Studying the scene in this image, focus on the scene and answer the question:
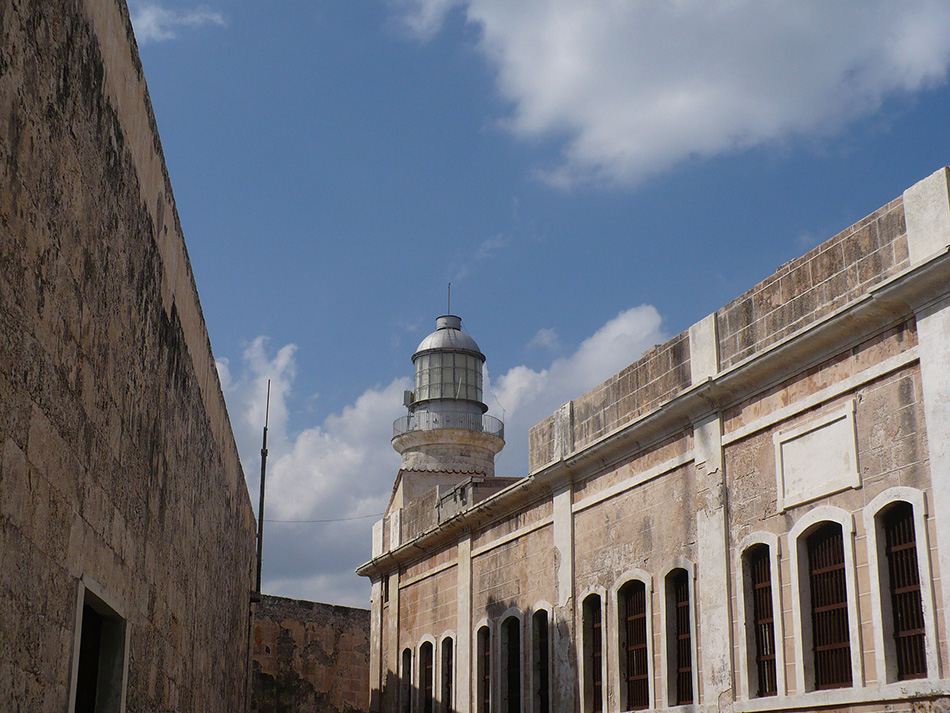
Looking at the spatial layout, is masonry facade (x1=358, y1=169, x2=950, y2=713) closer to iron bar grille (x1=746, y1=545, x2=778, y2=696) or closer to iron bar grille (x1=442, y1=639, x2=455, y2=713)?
iron bar grille (x1=746, y1=545, x2=778, y2=696)

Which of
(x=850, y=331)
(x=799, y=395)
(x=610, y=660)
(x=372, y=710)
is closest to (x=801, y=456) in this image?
(x=799, y=395)

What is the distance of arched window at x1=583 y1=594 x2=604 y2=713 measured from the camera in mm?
13391

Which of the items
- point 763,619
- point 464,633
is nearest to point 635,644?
point 763,619

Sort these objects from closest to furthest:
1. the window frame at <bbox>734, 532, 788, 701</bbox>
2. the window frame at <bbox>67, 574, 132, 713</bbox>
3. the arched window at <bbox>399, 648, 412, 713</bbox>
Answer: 1. the window frame at <bbox>67, 574, 132, 713</bbox>
2. the window frame at <bbox>734, 532, 788, 701</bbox>
3. the arched window at <bbox>399, 648, 412, 713</bbox>

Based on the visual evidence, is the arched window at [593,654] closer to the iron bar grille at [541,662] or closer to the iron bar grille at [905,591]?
the iron bar grille at [541,662]

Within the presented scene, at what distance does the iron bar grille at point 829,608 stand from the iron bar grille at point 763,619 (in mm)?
544

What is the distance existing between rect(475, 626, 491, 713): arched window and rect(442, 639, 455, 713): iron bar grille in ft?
3.83

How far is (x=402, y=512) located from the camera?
2183cm

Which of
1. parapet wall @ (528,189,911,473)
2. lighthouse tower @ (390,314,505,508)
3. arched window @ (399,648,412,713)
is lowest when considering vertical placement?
arched window @ (399,648,412,713)

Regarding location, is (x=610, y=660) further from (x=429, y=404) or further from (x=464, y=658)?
(x=429, y=404)

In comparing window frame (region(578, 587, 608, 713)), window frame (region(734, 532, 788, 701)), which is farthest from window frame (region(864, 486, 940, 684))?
window frame (region(578, 587, 608, 713))

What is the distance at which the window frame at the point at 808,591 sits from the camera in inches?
357

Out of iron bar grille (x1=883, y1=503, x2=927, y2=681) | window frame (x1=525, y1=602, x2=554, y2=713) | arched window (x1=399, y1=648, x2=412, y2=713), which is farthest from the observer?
arched window (x1=399, y1=648, x2=412, y2=713)

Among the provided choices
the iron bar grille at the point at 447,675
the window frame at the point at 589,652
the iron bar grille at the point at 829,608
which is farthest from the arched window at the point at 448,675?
the iron bar grille at the point at 829,608
